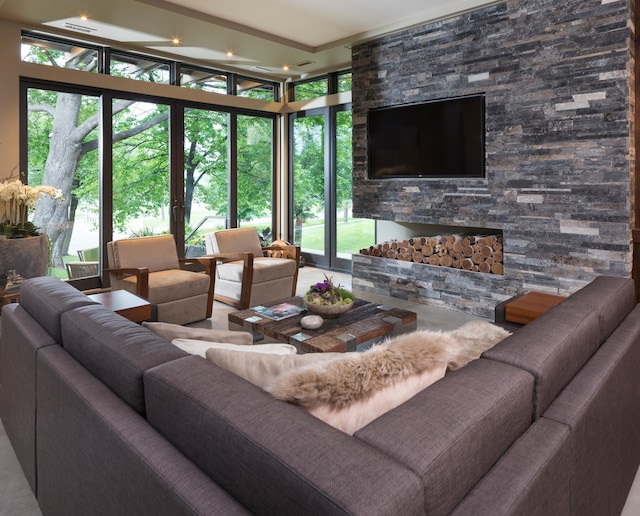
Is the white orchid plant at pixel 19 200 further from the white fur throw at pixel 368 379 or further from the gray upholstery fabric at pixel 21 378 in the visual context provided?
the white fur throw at pixel 368 379

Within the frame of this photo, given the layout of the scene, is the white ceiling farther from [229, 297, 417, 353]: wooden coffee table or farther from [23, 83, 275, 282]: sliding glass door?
[229, 297, 417, 353]: wooden coffee table

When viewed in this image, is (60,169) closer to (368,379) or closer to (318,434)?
(368,379)

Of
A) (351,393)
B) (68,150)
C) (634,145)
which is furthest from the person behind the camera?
(68,150)

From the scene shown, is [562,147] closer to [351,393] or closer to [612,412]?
[612,412]

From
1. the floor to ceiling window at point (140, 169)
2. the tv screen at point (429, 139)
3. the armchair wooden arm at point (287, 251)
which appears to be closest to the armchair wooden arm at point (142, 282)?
the armchair wooden arm at point (287, 251)

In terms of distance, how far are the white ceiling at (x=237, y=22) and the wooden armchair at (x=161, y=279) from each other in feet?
6.90

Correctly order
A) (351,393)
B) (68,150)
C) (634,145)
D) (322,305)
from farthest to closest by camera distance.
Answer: (68,150) < (634,145) < (322,305) < (351,393)

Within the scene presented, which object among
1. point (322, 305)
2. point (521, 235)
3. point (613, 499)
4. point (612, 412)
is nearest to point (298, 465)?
point (612, 412)

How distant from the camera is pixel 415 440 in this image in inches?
36.8

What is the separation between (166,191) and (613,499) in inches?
220

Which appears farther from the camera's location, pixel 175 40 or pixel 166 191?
pixel 166 191

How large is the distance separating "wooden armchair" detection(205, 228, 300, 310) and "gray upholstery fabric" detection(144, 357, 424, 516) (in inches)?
143

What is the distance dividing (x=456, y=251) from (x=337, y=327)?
7.40 ft

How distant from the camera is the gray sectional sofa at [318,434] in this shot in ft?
2.86
